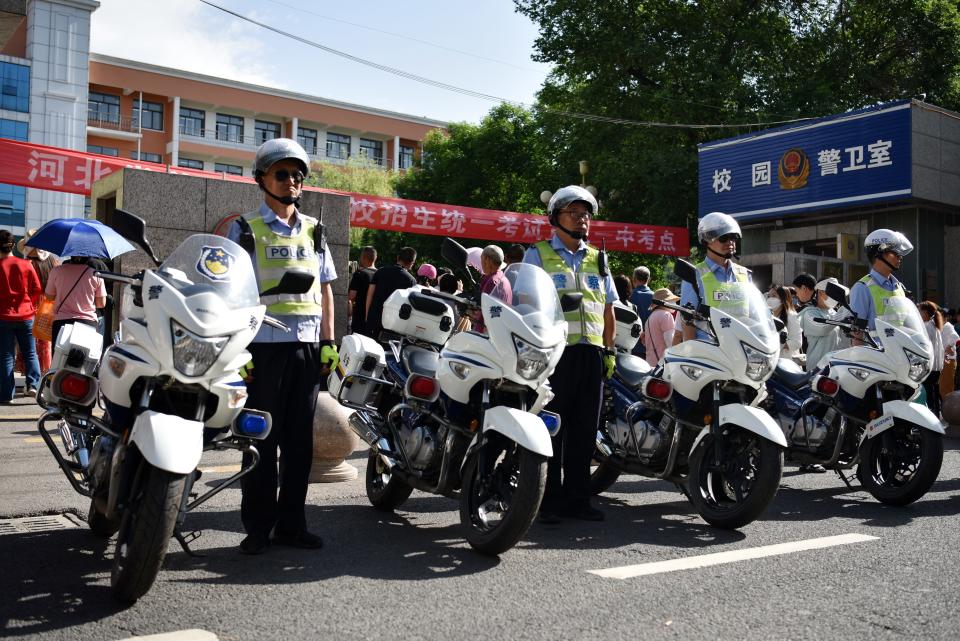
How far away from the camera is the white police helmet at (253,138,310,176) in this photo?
4902mm

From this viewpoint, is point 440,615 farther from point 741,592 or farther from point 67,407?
point 67,407

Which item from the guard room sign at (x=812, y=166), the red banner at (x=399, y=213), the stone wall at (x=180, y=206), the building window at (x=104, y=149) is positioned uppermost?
the building window at (x=104, y=149)

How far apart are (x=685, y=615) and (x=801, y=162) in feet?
61.3

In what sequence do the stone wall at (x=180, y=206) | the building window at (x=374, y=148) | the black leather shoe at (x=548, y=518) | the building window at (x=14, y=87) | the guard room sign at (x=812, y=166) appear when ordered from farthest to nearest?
1. the building window at (x=374, y=148)
2. the building window at (x=14, y=87)
3. the guard room sign at (x=812, y=166)
4. the stone wall at (x=180, y=206)
5. the black leather shoe at (x=548, y=518)

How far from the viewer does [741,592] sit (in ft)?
13.8

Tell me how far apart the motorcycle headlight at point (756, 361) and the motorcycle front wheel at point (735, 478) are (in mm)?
375

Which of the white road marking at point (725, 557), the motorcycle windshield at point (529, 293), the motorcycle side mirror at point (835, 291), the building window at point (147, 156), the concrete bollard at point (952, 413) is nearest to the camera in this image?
the white road marking at point (725, 557)

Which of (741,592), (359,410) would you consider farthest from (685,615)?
(359,410)

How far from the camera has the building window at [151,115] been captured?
58.5 metres

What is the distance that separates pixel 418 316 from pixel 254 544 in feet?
5.52

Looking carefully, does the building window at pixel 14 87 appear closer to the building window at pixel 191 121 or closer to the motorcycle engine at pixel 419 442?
the building window at pixel 191 121

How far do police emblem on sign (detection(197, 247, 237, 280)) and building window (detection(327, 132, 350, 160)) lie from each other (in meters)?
63.1

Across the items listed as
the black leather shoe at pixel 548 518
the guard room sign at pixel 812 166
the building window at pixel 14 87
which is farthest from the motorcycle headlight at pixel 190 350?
the building window at pixel 14 87

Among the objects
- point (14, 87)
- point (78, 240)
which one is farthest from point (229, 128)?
point (78, 240)
